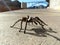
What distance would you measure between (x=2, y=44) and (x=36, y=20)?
221 millimetres

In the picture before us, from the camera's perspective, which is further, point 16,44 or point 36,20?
point 36,20

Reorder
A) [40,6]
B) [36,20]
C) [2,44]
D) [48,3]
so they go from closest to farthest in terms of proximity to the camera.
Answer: [2,44]
[36,20]
[40,6]
[48,3]

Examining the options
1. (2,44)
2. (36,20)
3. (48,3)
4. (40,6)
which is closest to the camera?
(2,44)

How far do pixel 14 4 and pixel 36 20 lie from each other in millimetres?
2537

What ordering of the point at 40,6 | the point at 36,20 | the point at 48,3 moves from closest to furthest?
the point at 36,20
the point at 40,6
the point at 48,3

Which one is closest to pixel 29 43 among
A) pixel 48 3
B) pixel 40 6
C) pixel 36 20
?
pixel 36 20

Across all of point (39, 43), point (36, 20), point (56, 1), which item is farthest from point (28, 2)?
point (39, 43)

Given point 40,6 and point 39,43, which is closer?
point 39,43

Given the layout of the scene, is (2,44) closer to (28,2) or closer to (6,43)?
(6,43)

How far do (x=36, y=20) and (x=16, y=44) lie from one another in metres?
0.21

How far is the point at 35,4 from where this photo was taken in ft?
9.72

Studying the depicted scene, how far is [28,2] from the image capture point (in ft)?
9.70

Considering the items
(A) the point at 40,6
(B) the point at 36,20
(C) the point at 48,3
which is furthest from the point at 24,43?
(C) the point at 48,3

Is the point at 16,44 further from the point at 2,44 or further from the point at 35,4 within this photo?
the point at 35,4
